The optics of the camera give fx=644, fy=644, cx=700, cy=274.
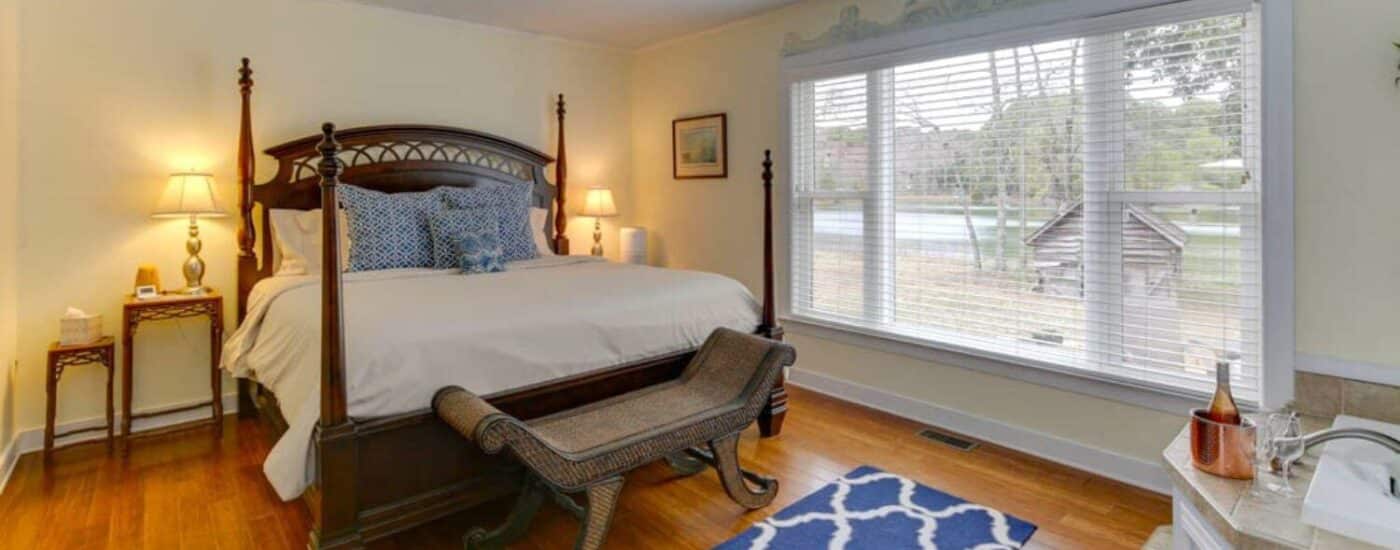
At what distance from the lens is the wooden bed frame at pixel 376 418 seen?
188 centimetres

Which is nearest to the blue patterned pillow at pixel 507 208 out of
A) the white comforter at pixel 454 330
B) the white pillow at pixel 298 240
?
the white comforter at pixel 454 330

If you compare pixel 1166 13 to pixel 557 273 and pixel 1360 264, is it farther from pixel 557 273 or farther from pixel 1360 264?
pixel 557 273

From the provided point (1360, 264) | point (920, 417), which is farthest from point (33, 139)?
point (1360, 264)

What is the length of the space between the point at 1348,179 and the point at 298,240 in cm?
440

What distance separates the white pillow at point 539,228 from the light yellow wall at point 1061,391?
0.96 metres

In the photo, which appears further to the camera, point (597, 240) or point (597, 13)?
point (597, 240)

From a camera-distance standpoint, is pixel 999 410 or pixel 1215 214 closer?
pixel 1215 214

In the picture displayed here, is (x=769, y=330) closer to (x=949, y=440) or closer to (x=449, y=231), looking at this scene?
(x=949, y=440)

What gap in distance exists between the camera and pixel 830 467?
276 centimetres

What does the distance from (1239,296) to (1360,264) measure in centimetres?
33

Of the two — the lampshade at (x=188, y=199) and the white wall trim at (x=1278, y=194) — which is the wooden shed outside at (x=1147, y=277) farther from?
the lampshade at (x=188, y=199)

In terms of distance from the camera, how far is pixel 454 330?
2.12m

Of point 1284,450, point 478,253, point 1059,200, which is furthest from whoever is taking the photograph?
point 478,253

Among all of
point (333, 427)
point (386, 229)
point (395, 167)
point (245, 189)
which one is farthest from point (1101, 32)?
point (245, 189)
